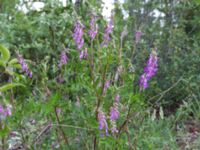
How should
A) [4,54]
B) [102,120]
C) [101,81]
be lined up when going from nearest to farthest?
[4,54] → [102,120] → [101,81]

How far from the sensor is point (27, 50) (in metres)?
5.06

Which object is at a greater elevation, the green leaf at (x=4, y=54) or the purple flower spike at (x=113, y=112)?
the green leaf at (x=4, y=54)

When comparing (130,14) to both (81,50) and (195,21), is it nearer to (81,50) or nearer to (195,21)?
(195,21)

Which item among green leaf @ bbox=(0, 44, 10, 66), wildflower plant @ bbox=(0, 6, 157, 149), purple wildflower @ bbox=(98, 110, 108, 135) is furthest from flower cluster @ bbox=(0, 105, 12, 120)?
purple wildflower @ bbox=(98, 110, 108, 135)

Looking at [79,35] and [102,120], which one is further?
[79,35]

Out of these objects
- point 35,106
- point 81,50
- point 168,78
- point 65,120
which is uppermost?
point 81,50

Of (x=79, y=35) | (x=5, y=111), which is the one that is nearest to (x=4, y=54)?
(x=5, y=111)

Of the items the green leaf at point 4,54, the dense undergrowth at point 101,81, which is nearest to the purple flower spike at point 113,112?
the dense undergrowth at point 101,81

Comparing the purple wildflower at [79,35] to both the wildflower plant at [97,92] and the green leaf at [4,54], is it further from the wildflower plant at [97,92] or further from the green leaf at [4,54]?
the green leaf at [4,54]

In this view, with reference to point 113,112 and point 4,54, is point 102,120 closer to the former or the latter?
point 113,112

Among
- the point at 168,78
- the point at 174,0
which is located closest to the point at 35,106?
the point at 168,78

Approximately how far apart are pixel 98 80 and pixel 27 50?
331cm

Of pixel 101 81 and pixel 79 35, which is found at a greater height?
pixel 79 35

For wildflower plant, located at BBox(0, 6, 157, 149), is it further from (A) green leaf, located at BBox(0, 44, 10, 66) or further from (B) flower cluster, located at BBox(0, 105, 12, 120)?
(A) green leaf, located at BBox(0, 44, 10, 66)
